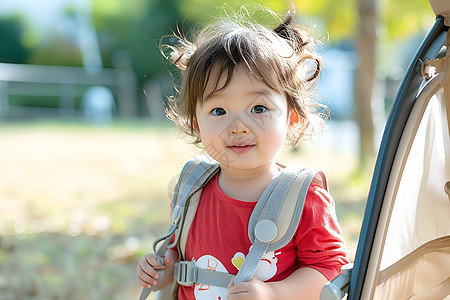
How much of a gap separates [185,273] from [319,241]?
362mm

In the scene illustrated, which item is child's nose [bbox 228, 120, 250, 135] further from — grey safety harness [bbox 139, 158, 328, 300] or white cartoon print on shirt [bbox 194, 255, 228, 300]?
white cartoon print on shirt [bbox 194, 255, 228, 300]

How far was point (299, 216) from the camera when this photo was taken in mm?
1332

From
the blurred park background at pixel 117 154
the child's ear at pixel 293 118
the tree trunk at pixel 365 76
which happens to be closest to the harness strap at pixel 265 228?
the child's ear at pixel 293 118

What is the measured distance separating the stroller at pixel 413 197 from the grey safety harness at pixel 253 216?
0.67 feet

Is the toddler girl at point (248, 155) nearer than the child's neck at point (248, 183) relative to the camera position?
Yes

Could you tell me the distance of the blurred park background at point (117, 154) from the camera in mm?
2973

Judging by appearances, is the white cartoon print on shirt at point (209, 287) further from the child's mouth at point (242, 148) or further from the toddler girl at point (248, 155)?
the child's mouth at point (242, 148)

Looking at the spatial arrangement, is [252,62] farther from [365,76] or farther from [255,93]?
[365,76]

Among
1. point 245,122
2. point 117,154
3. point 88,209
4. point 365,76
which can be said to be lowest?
point 245,122

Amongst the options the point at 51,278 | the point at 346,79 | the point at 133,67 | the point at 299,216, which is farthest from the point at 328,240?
the point at 133,67

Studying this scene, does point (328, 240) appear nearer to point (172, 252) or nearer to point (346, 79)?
point (172, 252)

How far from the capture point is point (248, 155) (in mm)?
1419

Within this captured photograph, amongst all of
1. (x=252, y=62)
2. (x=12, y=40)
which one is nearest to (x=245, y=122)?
(x=252, y=62)

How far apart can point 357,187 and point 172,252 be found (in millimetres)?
3887
